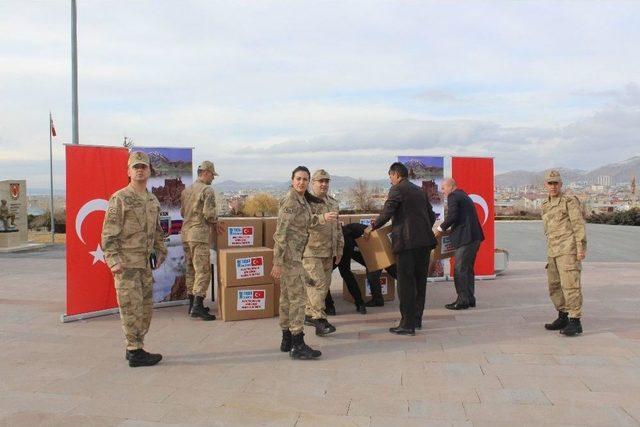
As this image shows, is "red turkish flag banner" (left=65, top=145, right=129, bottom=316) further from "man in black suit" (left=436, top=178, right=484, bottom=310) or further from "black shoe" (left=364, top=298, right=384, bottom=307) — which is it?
"man in black suit" (left=436, top=178, right=484, bottom=310)

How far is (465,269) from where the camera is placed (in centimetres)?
725

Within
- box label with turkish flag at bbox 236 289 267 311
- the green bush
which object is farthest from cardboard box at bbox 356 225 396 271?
the green bush

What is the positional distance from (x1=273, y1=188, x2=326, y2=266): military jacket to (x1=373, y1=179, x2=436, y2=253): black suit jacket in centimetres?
104

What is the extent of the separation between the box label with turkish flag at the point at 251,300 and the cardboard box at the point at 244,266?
0.11 m

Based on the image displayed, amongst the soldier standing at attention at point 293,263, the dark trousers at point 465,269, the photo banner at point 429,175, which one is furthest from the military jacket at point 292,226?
the photo banner at point 429,175

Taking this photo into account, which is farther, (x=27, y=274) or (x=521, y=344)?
(x=27, y=274)

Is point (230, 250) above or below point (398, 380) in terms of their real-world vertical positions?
above

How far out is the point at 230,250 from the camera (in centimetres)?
662

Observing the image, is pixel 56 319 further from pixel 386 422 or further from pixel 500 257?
pixel 500 257

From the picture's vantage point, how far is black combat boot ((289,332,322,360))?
4980mm

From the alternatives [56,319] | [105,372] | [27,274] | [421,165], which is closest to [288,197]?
[105,372]

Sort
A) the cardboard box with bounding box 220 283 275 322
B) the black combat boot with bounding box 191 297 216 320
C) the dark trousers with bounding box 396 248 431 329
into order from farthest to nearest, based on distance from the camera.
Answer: the black combat boot with bounding box 191 297 216 320 < the cardboard box with bounding box 220 283 275 322 < the dark trousers with bounding box 396 248 431 329

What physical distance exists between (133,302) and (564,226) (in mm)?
4631

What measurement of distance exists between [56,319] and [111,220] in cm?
285
